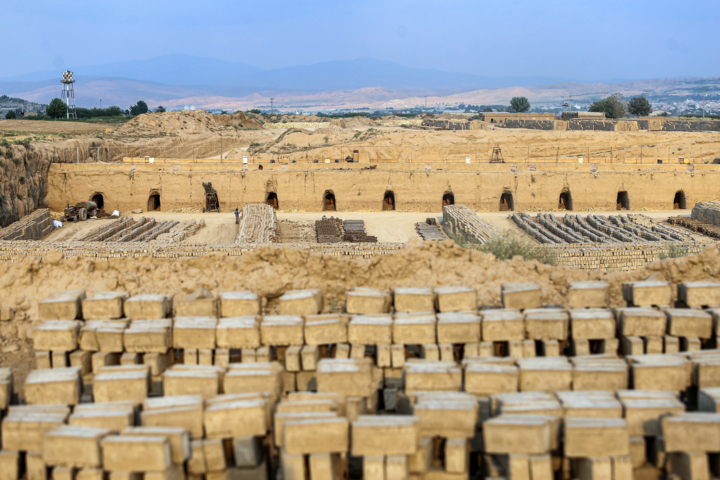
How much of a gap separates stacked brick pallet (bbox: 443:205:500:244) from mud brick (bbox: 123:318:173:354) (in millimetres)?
13777

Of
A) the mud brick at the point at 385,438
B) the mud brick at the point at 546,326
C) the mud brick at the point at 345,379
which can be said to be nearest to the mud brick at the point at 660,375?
the mud brick at the point at 546,326

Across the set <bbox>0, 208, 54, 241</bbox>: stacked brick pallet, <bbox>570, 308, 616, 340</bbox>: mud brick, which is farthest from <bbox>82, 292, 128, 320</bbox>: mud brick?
<bbox>0, 208, 54, 241</bbox>: stacked brick pallet

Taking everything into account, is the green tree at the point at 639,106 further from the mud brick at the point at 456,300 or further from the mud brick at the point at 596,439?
the mud brick at the point at 596,439

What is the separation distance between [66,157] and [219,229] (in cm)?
1371

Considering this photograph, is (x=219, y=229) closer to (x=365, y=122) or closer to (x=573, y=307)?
(x=573, y=307)

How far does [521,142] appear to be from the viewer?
45594 millimetres

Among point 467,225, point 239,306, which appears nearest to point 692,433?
point 239,306

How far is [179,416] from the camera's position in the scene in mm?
6344

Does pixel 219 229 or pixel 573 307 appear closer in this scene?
pixel 573 307

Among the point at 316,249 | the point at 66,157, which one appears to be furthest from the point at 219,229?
the point at 66,157

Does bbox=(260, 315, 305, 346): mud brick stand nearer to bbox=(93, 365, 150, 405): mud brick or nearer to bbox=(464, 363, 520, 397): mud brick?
bbox=(93, 365, 150, 405): mud brick

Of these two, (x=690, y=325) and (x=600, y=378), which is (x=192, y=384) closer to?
(x=600, y=378)

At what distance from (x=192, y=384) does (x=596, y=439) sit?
4.16 meters

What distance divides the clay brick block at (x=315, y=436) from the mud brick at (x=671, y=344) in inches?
166
